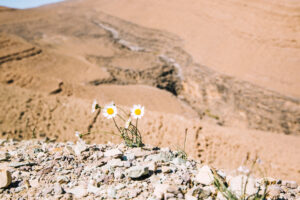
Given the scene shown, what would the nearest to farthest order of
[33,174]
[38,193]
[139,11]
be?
[38,193] < [33,174] < [139,11]

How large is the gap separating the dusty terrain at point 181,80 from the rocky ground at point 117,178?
1507 millimetres

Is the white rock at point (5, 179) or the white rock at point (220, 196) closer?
the white rock at point (220, 196)

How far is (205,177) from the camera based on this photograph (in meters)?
1.28

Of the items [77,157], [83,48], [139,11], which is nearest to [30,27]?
[83,48]

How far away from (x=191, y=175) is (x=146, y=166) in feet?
0.84

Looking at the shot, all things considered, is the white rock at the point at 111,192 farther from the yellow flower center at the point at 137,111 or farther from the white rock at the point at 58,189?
the yellow flower center at the point at 137,111

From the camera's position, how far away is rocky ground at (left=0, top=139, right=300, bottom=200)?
4.04 ft

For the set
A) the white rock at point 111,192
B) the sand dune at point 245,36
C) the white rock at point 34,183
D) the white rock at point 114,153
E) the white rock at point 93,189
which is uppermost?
the sand dune at point 245,36

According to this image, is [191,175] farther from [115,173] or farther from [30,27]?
[30,27]

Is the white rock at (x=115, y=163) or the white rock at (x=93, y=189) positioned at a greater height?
the white rock at (x=115, y=163)

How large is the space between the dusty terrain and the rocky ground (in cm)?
151

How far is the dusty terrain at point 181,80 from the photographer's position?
10.4 ft

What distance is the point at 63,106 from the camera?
3500 millimetres

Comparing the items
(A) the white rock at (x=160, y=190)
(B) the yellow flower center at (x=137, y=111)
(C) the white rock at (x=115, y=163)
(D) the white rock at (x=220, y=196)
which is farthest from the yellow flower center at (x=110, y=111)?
(D) the white rock at (x=220, y=196)
